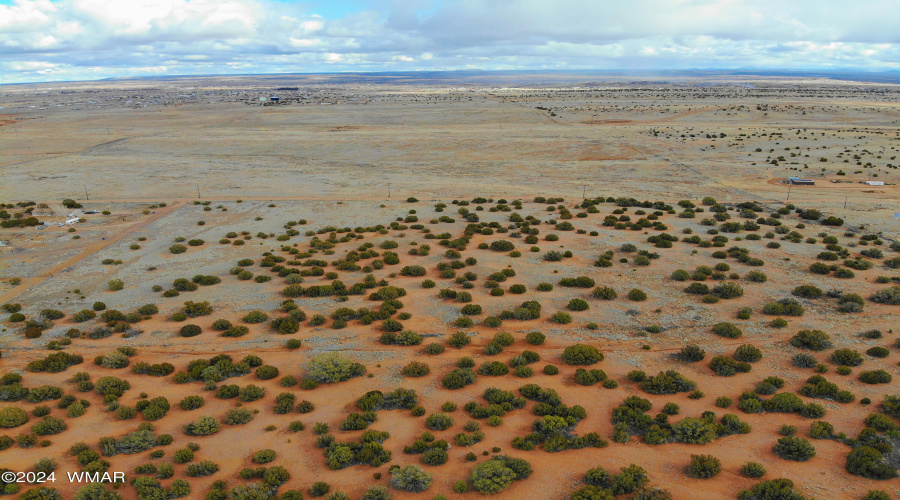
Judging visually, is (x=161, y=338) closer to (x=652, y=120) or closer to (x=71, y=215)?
(x=71, y=215)

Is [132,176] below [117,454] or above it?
above

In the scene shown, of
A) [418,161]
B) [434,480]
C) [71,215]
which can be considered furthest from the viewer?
[418,161]

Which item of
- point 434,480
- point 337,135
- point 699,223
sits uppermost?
point 337,135

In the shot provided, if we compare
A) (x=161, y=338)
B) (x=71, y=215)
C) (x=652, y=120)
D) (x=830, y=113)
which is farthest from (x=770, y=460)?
(x=830, y=113)

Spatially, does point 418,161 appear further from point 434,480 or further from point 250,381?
point 434,480

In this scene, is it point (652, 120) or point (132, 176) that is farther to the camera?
point (652, 120)

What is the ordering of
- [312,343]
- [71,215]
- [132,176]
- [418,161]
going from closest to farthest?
Answer: [312,343] → [71,215] → [132,176] → [418,161]

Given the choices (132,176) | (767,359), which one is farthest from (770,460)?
(132,176)
